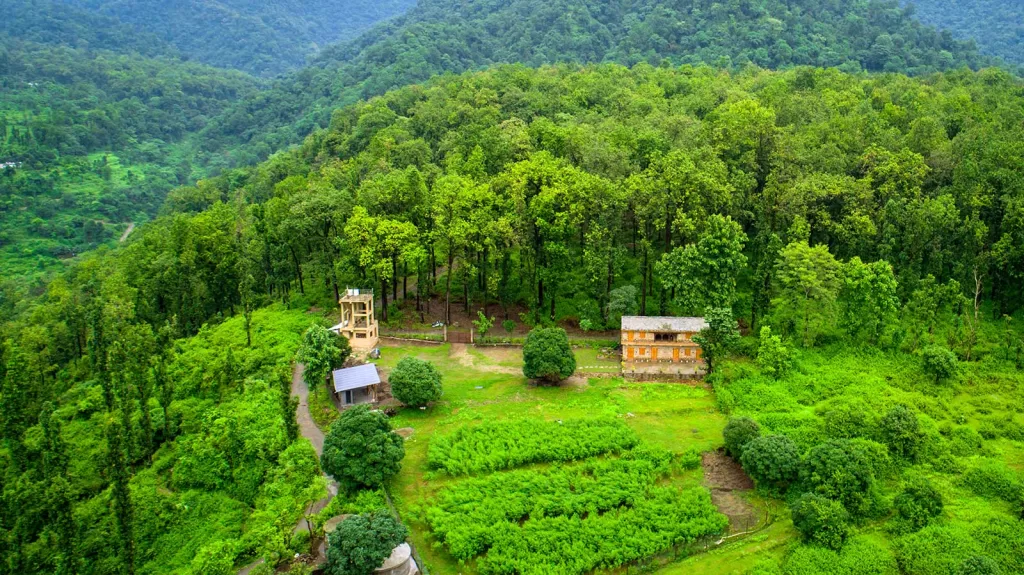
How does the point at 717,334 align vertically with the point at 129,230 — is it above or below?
below

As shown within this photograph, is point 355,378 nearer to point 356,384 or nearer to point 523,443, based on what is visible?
point 356,384

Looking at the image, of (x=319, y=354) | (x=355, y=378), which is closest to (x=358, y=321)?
(x=319, y=354)

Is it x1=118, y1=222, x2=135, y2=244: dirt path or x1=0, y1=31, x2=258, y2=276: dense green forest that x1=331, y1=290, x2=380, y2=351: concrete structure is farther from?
x1=118, y1=222, x2=135, y2=244: dirt path

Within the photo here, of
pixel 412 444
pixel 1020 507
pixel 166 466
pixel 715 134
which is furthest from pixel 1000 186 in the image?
pixel 166 466

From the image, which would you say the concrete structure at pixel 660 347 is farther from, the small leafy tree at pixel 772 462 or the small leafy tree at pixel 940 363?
the small leafy tree at pixel 940 363

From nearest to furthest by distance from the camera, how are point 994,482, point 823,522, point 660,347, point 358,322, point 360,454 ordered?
point 823,522 < point 994,482 < point 360,454 < point 660,347 < point 358,322

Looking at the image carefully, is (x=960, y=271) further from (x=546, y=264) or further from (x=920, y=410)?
(x=546, y=264)
